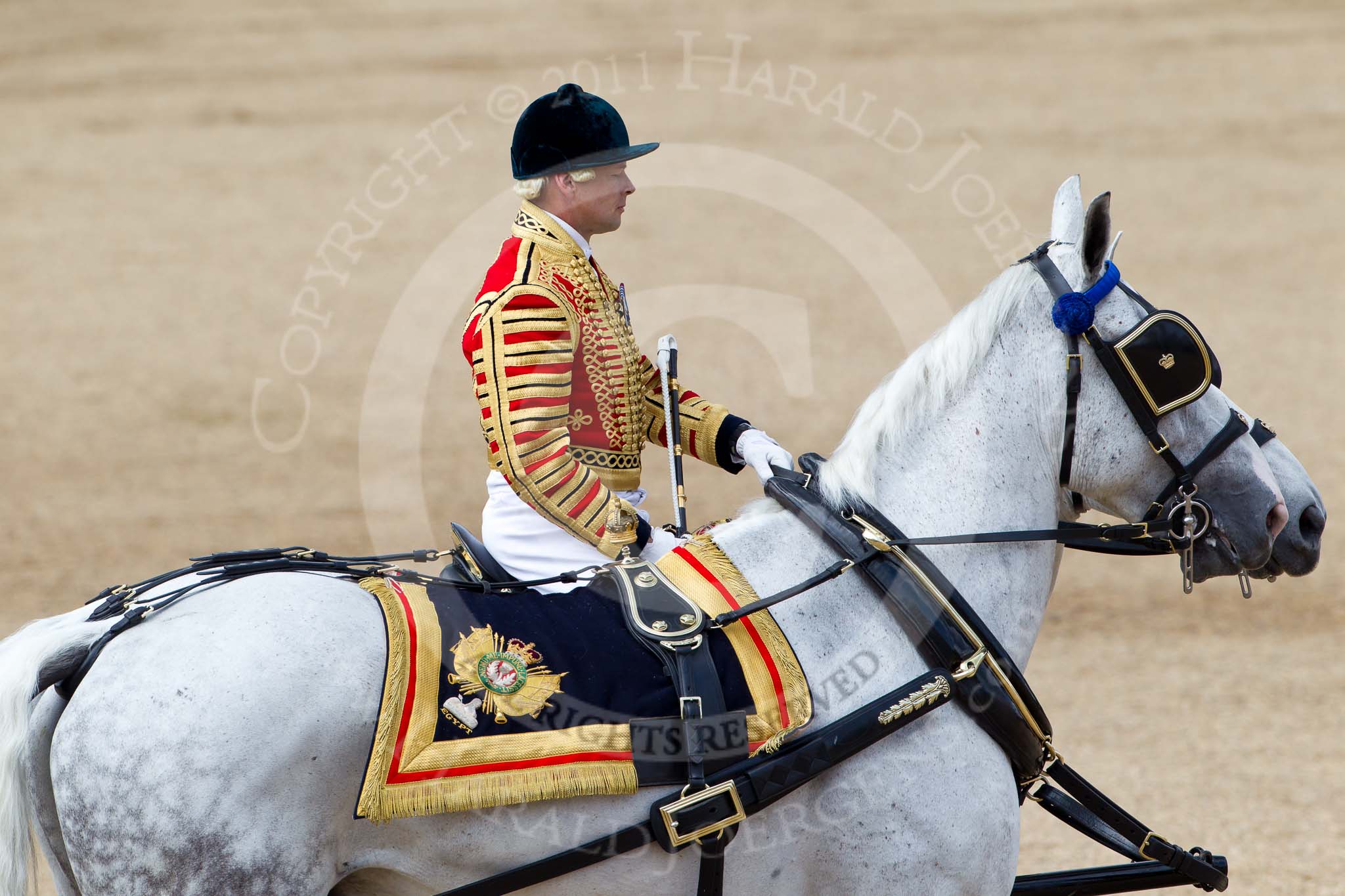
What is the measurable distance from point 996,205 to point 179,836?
47.1 feet

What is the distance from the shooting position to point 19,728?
90.6 inches

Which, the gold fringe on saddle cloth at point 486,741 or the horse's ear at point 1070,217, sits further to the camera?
the horse's ear at point 1070,217

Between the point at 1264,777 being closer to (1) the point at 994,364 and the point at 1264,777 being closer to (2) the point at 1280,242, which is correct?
(1) the point at 994,364

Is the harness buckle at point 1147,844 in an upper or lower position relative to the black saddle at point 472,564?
lower

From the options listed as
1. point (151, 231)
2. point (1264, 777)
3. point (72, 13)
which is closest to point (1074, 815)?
point (1264, 777)

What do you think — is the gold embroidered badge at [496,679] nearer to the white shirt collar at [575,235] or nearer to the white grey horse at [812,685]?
the white grey horse at [812,685]

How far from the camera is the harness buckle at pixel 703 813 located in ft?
8.00

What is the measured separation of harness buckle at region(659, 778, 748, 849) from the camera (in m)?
2.44

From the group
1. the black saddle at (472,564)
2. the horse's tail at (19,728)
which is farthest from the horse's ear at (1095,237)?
the horse's tail at (19,728)

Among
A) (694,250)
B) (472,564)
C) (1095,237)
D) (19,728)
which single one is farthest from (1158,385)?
(694,250)

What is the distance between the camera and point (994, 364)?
274cm

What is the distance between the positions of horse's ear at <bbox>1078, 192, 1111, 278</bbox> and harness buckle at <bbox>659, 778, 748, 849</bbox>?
4.23 feet

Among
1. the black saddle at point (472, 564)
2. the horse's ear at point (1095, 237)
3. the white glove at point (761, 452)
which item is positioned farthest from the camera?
the white glove at point (761, 452)

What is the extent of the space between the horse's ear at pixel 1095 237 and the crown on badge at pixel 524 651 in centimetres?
138
